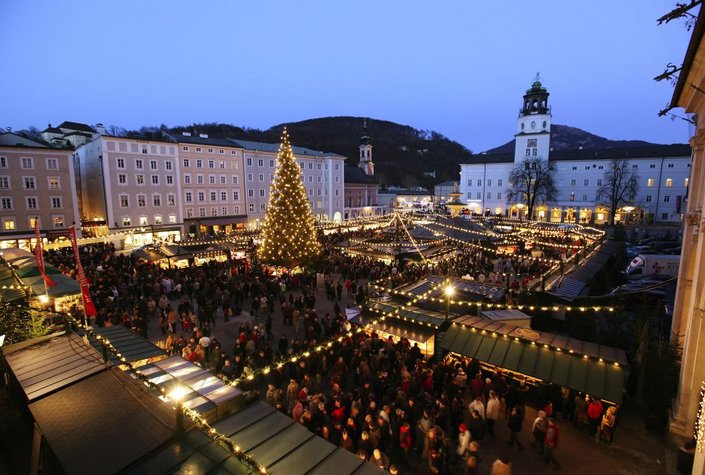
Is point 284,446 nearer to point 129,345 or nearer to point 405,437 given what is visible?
point 405,437

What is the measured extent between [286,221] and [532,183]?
2131 inches

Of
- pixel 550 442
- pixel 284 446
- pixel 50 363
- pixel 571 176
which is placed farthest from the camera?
pixel 571 176

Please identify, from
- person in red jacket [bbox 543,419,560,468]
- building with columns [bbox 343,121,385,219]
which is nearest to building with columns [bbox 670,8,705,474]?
person in red jacket [bbox 543,419,560,468]

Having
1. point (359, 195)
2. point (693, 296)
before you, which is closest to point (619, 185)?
point (359, 195)

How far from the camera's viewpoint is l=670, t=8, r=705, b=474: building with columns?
666 centimetres

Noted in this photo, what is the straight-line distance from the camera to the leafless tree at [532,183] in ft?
201

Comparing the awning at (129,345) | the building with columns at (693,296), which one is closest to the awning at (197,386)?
the awning at (129,345)

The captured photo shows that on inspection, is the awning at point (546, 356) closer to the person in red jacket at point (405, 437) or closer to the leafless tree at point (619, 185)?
the person in red jacket at point (405, 437)

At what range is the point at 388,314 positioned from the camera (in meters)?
13.2

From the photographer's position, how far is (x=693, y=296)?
324 inches

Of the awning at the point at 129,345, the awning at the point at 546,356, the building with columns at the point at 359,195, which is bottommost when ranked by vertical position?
the awning at the point at 546,356

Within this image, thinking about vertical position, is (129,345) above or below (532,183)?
below

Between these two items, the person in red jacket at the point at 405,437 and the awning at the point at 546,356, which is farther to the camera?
the awning at the point at 546,356

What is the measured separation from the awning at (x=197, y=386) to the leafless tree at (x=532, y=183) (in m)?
61.2
